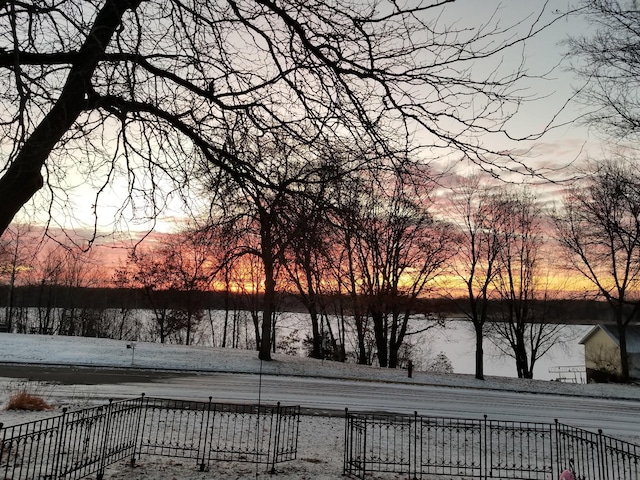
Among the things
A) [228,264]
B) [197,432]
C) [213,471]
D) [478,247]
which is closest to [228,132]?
[228,264]

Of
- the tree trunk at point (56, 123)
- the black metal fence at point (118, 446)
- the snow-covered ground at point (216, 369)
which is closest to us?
the tree trunk at point (56, 123)

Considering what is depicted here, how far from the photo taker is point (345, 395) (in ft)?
64.7

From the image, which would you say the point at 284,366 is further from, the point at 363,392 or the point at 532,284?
the point at 532,284

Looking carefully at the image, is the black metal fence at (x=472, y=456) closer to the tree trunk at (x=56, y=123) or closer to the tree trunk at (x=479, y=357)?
the tree trunk at (x=56, y=123)

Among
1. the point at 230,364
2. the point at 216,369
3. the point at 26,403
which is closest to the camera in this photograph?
the point at 26,403

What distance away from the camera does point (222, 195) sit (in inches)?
216

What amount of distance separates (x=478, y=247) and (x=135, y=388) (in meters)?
25.0

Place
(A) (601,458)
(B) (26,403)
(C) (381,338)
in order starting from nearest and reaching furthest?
(A) (601,458)
(B) (26,403)
(C) (381,338)

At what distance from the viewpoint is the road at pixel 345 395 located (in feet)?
56.0

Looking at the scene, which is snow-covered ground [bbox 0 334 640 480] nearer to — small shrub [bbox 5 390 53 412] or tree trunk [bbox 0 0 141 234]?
small shrub [bbox 5 390 53 412]

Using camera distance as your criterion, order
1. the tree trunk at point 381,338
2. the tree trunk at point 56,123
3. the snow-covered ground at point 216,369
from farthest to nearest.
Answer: the tree trunk at point 381,338 → the snow-covered ground at point 216,369 → the tree trunk at point 56,123

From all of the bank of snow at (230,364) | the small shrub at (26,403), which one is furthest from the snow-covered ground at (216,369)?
the small shrub at (26,403)

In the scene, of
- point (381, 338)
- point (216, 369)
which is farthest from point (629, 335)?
point (216, 369)

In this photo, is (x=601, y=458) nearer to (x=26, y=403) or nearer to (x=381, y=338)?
(x=26, y=403)
